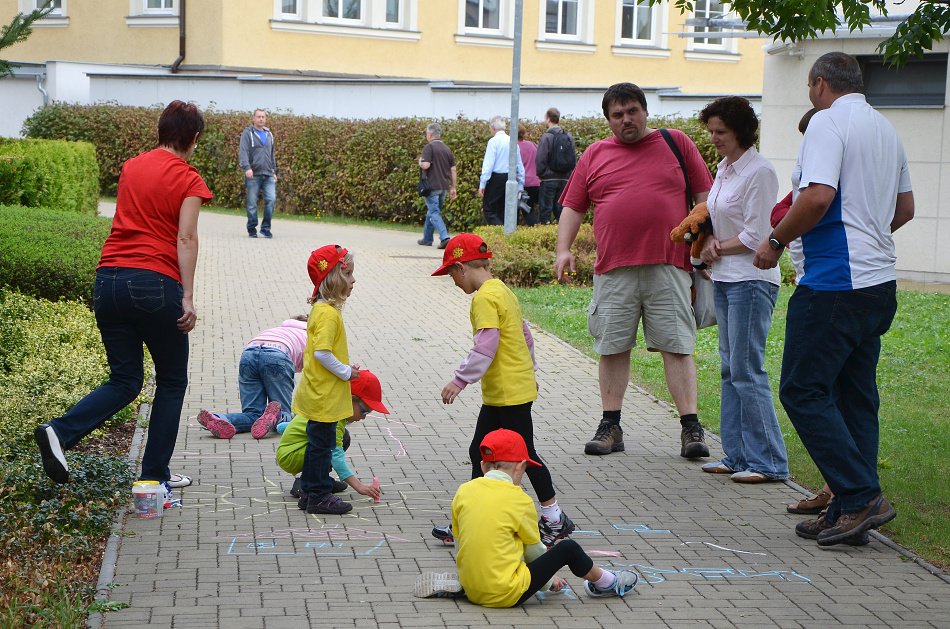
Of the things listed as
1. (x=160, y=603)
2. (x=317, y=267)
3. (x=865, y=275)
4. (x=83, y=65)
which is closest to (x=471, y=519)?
(x=160, y=603)

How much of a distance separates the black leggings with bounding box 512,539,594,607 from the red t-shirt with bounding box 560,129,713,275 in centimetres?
259

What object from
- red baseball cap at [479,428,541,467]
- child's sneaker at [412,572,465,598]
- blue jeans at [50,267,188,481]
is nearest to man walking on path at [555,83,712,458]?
red baseball cap at [479,428,541,467]

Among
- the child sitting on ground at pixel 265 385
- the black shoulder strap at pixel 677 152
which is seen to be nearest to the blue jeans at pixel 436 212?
the child sitting on ground at pixel 265 385

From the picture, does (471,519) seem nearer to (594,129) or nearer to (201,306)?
(201,306)

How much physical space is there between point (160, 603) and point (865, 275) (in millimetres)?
3293

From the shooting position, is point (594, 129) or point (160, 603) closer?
point (160, 603)

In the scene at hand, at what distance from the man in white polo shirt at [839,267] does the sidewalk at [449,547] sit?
0.38m

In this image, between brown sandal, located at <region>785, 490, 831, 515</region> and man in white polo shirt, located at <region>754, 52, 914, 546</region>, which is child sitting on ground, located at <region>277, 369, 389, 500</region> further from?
brown sandal, located at <region>785, 490, 831, 515</region>

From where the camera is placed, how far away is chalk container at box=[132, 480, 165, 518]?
5.05 meters

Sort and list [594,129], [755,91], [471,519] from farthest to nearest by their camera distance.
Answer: [755,91] → [594,129] → [471,519]

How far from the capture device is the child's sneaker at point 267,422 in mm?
6539

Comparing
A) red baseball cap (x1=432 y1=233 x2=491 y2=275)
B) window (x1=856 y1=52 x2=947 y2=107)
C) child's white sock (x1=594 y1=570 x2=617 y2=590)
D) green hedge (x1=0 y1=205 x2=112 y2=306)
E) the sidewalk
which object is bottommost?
the sidewalk

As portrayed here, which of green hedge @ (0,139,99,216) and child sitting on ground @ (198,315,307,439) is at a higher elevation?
green hedge @ (0,139,99,216)

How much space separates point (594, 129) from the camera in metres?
19.5
